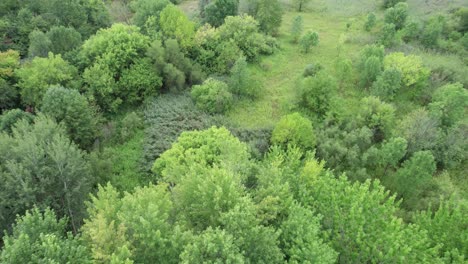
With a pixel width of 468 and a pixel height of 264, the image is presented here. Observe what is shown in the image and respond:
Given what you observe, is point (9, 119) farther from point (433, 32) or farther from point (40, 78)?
point (433, 32)

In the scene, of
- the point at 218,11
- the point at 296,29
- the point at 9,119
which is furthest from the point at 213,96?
the point at 296,29

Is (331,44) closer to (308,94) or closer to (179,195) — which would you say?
(308,94)

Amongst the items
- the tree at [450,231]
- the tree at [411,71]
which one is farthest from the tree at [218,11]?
the tree at [450,231]

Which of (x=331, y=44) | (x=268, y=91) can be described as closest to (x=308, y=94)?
(x=268, y=91)

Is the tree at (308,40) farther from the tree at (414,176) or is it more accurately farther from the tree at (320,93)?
the tree at (414,176)

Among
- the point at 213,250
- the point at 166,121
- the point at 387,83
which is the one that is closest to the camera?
the point at 213,250

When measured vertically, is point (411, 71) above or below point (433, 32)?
below
